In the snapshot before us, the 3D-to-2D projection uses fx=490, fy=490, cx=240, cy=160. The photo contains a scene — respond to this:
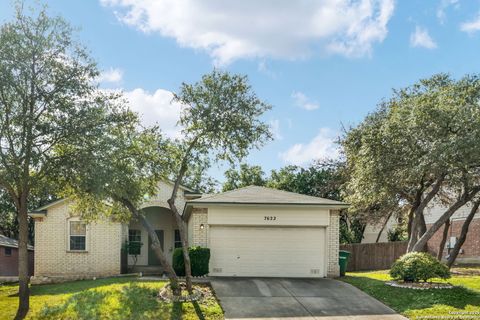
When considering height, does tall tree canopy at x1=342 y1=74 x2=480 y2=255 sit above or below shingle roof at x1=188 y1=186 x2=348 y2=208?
above

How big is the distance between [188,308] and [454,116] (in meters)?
9.68

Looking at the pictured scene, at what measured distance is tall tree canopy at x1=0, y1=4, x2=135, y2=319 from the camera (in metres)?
11.9

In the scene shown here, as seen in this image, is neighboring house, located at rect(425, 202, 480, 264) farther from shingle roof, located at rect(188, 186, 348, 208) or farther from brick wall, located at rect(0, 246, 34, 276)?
brick wall, located at rect(0, 246, 34, 276)

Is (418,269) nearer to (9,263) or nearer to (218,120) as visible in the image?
(218,120)

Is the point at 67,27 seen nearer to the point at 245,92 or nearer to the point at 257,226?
the point at 245,92

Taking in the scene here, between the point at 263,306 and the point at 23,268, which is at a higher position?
the point at 23,268

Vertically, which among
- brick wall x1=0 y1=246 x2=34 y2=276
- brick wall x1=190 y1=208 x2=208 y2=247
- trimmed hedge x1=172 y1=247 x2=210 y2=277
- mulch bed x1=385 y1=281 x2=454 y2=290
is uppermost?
brick wall x1=190 y1=208 x2=208 y2=247

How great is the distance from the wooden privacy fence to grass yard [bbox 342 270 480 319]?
994cm

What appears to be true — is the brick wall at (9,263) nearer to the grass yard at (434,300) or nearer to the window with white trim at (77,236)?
the window with white trim at (77,236)

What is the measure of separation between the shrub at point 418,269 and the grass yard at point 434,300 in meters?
0.58

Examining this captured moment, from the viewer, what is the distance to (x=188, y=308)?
1216cm

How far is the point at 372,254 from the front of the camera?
25812 millimetres

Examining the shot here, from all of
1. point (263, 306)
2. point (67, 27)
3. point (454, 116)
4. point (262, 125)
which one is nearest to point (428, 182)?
point (454, 116)

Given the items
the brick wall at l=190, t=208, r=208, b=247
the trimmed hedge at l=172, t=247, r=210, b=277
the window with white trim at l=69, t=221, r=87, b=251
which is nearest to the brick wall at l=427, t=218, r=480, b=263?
the brick wall at l=190, t=208, r=208, b=247
